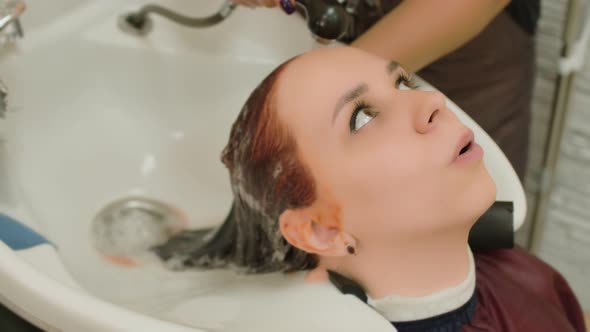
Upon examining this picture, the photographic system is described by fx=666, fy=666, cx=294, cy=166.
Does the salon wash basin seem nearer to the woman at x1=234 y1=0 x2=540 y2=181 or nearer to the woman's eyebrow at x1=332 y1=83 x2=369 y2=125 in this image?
the woman at x1=234 y1=0 x2=540 y2=181

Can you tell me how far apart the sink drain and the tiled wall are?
0.75m

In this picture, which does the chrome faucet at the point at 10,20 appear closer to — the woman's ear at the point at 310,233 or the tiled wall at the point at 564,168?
the woman's ear at the point at 310,233

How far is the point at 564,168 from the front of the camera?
1402mm

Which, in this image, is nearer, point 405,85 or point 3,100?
point 405,85

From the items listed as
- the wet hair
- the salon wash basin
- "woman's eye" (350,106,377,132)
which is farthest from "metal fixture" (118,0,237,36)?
"woman's eye" (350,106,377,132)

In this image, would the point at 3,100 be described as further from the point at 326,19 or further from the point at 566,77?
the point at 566,77

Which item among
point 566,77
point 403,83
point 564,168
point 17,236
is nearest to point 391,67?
point 403,83

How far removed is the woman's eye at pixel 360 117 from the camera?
689 millimetres

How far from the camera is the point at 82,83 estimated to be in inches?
41.7

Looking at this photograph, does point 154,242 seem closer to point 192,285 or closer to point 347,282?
point 192,285

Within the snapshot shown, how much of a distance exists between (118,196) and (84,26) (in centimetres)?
27

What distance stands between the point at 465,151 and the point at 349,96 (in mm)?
138

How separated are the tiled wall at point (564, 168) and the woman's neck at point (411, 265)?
64cm

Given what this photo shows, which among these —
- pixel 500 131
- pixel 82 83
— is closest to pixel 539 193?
pixel 500 131
